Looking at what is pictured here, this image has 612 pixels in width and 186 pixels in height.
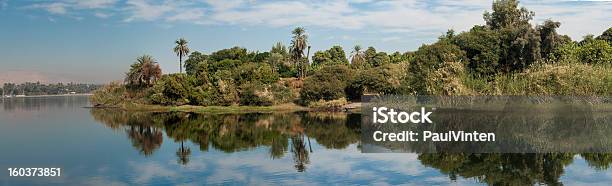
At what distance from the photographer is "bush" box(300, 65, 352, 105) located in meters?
48.1

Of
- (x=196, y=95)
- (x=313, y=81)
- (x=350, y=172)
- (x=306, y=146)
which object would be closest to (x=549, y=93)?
(x=306, y=146)

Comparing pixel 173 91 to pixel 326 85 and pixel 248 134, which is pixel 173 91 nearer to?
pixel 326 85

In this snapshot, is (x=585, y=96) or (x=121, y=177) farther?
(x=585, y=96)

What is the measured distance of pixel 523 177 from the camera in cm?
1533

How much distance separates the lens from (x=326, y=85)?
4772 cm

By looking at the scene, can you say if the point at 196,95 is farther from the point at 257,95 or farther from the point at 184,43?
the point at 184,43

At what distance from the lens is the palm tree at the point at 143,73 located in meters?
56.9

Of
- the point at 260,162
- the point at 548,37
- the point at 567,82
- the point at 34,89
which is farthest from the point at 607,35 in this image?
the point at 34,89

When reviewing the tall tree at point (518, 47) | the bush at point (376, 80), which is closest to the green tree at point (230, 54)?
the bush at point (376, 80)

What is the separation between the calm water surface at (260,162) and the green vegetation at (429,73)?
9297mm

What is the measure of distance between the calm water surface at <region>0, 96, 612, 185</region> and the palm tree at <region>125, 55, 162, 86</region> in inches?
1101

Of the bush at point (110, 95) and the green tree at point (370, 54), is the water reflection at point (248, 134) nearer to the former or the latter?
the bush at point (110, 95)

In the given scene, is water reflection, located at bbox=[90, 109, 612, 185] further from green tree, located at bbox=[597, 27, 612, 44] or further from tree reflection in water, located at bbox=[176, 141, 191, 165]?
green tree, located at bbox=[597, 27, 612, 44]

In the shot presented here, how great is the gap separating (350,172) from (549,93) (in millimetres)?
15319
